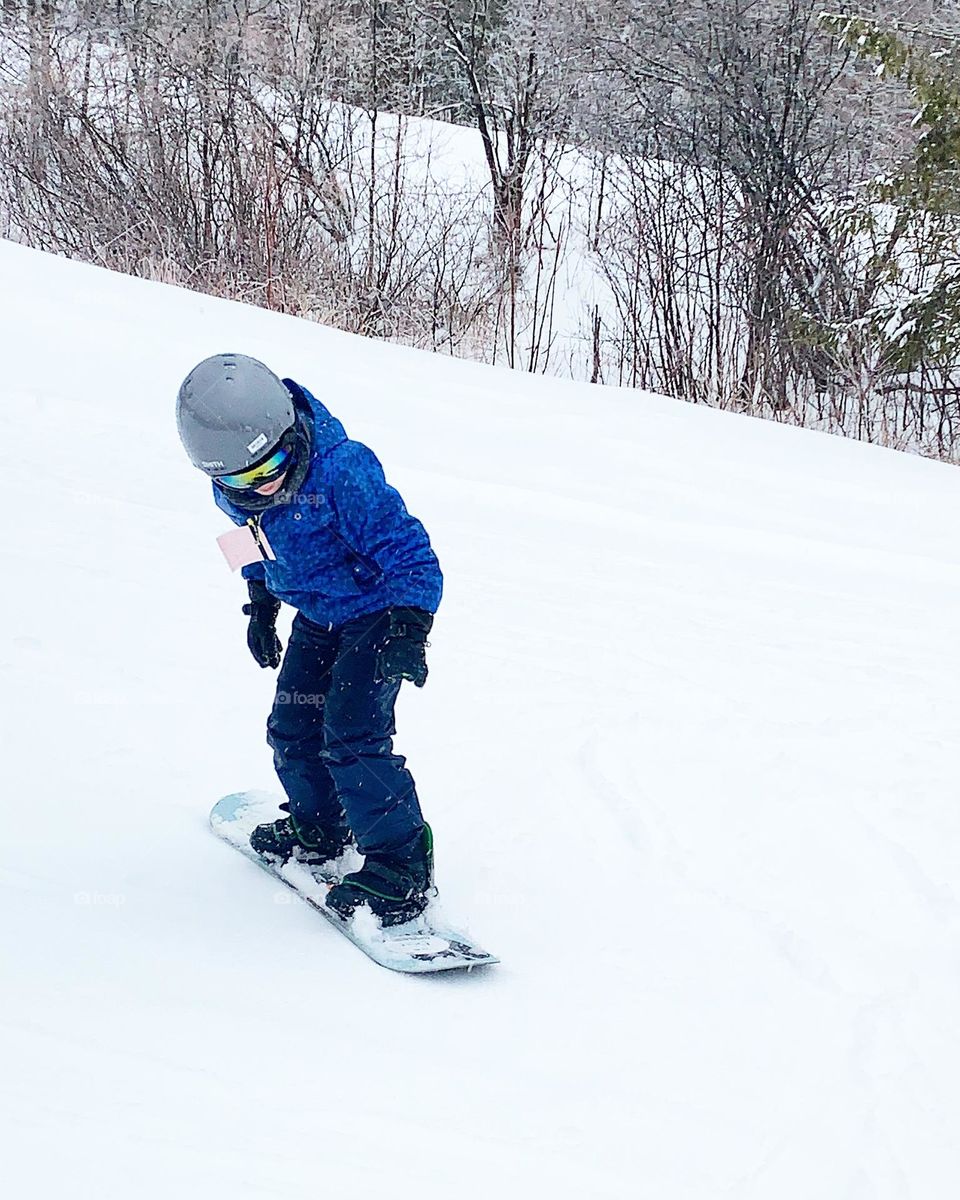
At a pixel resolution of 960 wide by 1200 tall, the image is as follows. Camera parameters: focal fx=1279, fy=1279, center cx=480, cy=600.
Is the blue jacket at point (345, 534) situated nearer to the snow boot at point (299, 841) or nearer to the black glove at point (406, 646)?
the black glove at point (406, 646)

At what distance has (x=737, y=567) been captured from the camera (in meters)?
5.62

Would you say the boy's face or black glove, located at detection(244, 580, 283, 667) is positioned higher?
the boy's face

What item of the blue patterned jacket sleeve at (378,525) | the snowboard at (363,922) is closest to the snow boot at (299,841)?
the snowboard at (363,922)

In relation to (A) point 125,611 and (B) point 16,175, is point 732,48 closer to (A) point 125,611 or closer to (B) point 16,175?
(B) point 16,175

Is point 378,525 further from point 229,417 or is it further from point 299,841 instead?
point 299,841

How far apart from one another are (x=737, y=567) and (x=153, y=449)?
2.79m

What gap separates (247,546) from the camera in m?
2.71

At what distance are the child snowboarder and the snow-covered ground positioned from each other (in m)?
0.28

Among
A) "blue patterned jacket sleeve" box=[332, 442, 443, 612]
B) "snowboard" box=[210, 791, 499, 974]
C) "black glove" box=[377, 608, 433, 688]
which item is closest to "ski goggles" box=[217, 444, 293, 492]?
"blue patterned jacket sleeve" box=[332, 442, 443, 612]

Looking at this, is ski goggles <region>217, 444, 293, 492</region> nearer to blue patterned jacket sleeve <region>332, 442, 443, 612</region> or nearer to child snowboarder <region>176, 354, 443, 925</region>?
child snowboarder <region>176, 354, 443, 925</region>

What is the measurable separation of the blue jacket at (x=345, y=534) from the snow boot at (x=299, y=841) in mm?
615

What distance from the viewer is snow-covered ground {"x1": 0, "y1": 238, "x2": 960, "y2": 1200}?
2146 mm

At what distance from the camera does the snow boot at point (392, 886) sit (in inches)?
110

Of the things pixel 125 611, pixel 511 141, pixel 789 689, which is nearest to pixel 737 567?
pixel 789 689
